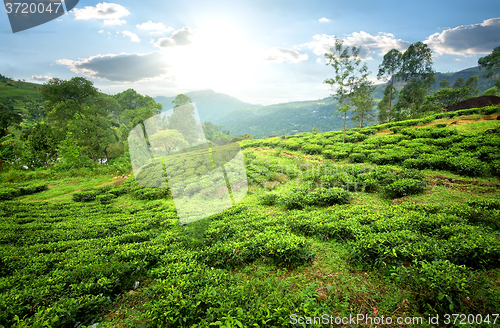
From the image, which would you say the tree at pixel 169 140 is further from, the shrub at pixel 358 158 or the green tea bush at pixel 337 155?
the shrub at pixel 358 158

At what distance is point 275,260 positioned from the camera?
438 centimetres

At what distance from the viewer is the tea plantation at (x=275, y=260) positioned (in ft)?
9.33

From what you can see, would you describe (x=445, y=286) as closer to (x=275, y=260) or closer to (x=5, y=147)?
(x=275, y=260)

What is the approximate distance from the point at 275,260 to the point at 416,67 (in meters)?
39.6

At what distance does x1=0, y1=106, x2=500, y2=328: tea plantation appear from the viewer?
2.84 metres

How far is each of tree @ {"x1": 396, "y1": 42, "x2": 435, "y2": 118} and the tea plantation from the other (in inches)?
1131

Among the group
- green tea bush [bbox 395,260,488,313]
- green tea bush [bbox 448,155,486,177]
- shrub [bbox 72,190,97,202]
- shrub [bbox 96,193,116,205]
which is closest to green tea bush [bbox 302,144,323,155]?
green tea bush [bbox 448,155,486,177]

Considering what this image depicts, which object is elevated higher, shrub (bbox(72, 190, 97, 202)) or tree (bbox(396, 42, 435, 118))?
tree (bbox(396, 42, 435, 118))

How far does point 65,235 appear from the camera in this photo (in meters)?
6.32

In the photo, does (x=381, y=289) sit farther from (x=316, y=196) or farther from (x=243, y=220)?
(x=316, y=196)

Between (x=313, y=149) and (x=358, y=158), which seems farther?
(x=313, y=149)

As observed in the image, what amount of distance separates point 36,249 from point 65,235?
1.10m

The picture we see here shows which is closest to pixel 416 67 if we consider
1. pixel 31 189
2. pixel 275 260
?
pixel 275 260

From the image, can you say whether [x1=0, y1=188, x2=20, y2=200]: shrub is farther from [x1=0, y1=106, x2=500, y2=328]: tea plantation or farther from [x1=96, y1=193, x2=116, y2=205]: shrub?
[x1=96, y1=193, x2=116, y2=205]: shrub
